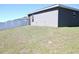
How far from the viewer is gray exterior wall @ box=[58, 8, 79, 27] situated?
5387 mm

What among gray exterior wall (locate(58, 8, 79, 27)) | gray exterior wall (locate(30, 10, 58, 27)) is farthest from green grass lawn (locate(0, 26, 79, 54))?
gray exterior wall (locate(58, 8, 79, 27))

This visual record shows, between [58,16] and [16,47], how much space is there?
2.56 metres

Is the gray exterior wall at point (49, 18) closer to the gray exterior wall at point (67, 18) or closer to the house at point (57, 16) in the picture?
the house at point (57, 16)

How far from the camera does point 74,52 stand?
3.08 meters

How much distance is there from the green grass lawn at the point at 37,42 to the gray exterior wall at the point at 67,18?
178cm

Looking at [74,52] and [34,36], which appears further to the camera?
[34,36]

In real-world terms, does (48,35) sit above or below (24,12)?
below

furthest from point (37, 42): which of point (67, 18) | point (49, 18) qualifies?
point (67, 18)

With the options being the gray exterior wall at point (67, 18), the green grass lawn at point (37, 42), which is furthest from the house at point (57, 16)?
the green grass lawn at point (37, 42)

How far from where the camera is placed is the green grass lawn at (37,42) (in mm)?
3137
